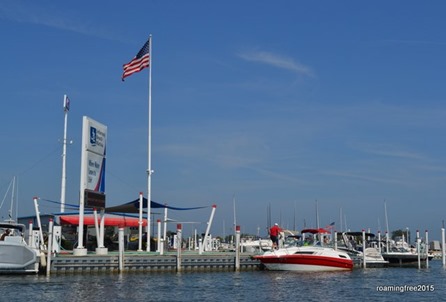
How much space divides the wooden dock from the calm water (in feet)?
2.27

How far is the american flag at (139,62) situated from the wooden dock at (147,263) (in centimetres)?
1213

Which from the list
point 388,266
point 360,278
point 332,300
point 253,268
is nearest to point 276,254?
point 253,268

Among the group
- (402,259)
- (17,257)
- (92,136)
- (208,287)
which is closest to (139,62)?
(92,136)

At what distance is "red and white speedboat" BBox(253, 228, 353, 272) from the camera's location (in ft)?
141

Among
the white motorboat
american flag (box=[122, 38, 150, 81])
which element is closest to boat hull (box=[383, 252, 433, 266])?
american flag (box=[122, 38, 150, 81])

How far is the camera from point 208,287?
1287 inches

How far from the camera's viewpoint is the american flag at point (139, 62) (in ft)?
146

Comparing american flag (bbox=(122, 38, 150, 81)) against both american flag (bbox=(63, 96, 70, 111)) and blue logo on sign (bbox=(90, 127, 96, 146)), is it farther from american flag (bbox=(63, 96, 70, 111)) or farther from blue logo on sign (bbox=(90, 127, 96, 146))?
american flag (bbox=(63, 96, 70, 111))

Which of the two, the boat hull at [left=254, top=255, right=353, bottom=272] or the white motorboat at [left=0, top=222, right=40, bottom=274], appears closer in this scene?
the white motorboat at [left=0, top=222, right=40, bottom=274]

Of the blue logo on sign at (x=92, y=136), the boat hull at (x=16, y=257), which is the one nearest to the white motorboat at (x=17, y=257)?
the boat hull at (x=16, y=257)

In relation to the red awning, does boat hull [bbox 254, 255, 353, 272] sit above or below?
below

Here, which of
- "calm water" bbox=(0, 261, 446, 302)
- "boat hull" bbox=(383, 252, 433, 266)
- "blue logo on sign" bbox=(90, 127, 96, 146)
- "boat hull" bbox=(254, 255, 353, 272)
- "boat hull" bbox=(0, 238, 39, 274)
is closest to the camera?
"calm water" bbox=(0, 261, 446, 302)

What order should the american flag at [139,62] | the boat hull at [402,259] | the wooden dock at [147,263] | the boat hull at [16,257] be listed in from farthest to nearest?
the boat hull at [402,259]
the american flag at [139,62]
the wooden dock at [147,263]
the boat hull at [16,257]

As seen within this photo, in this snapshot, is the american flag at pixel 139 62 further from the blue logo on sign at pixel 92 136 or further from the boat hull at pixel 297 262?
the boat hull at pixel 297 262
